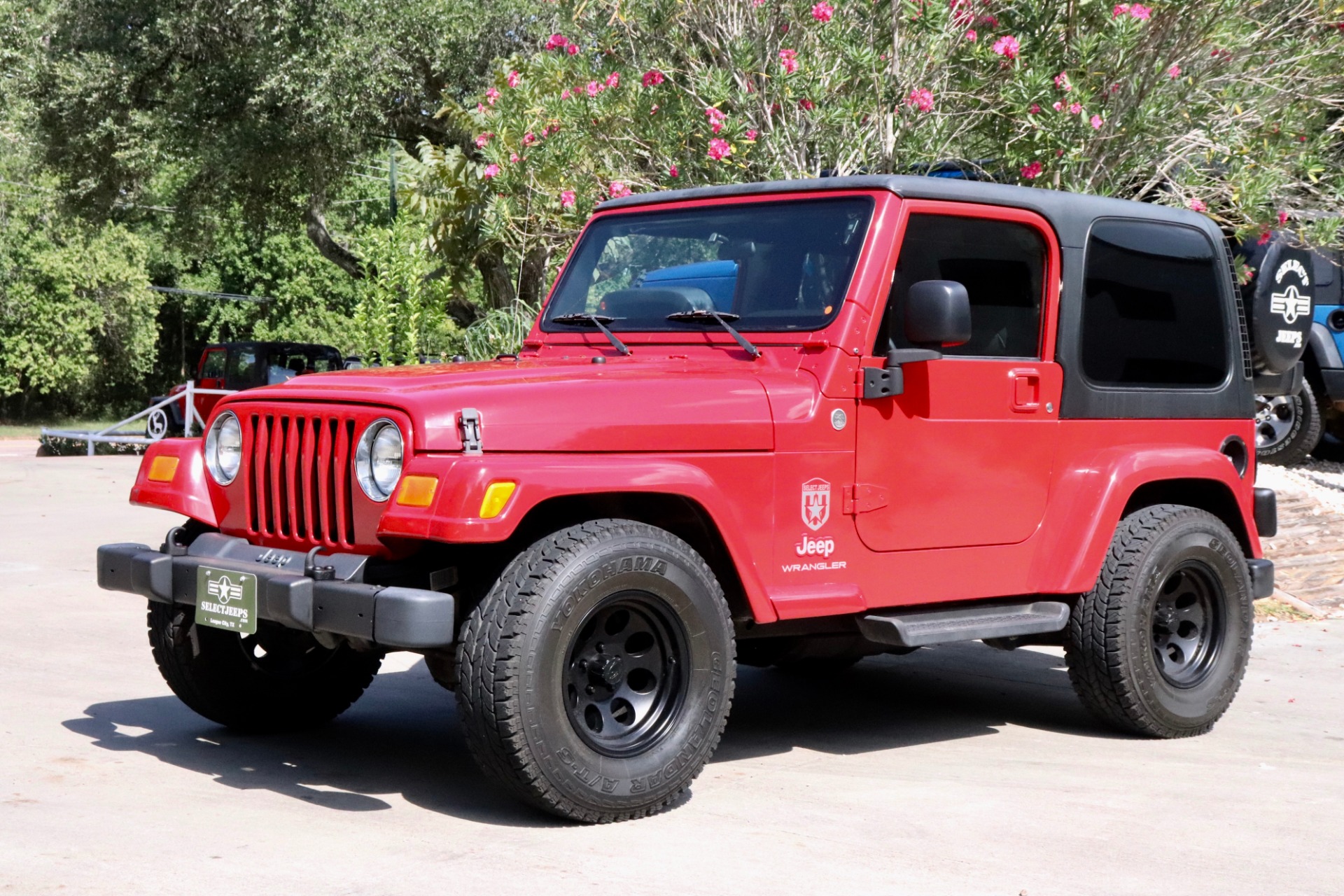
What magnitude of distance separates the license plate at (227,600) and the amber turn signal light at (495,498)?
0.83 m

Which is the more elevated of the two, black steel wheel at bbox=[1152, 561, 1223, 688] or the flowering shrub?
the flowering shrub

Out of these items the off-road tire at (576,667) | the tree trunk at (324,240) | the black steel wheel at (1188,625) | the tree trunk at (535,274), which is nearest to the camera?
the off-road tire at (576,667)

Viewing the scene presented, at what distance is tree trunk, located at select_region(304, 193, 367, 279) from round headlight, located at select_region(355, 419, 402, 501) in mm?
19322

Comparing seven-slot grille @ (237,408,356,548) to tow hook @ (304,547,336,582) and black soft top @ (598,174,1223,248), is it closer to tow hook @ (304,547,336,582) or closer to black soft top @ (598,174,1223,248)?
tow hook @ (304,547,336,582)

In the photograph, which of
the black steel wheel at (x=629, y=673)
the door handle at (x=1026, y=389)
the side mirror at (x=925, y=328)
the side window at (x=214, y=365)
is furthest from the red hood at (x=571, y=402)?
the side window at (x=214, y=365)

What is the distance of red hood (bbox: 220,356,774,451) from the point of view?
4574 mm

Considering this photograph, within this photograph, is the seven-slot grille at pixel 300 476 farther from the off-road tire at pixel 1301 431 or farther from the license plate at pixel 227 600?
the off-road tire at pixel 1301 431

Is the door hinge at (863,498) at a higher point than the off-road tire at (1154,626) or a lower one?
higher

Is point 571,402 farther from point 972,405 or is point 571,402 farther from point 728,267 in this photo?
point 972,405

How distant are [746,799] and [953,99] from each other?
601 cm

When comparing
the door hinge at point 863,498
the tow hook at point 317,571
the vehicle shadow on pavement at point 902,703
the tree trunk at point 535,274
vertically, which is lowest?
the vehicle shadow on pavement at point 902,703

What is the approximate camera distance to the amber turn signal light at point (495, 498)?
171 inches

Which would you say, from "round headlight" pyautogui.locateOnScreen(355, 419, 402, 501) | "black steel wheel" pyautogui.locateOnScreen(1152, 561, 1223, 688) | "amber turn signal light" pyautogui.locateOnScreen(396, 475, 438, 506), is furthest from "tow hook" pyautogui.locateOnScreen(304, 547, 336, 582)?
"black steel wheel" pyautogui.locateOnScreen(1152, 561, 1223, 688)

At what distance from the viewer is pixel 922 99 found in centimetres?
901
